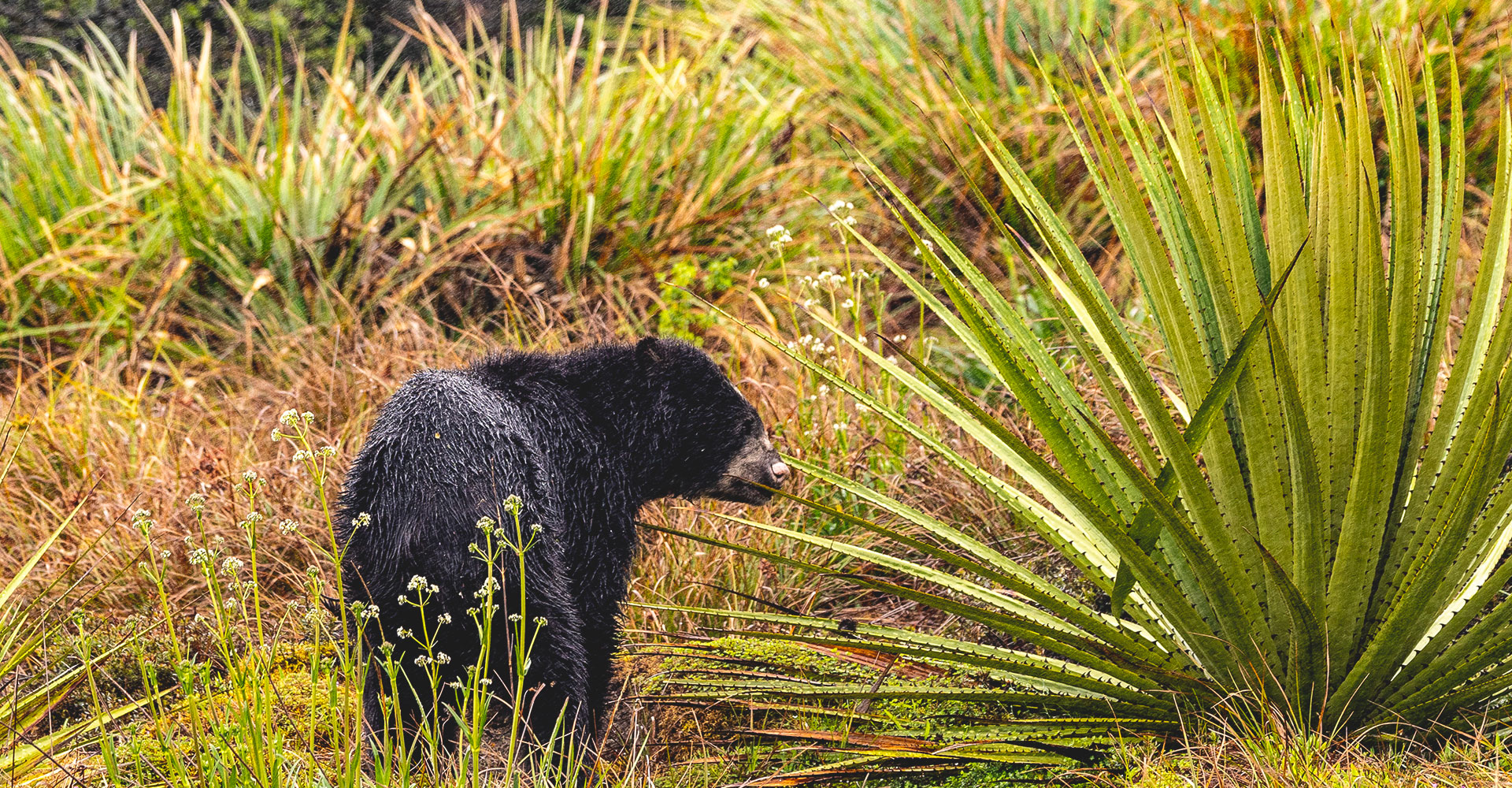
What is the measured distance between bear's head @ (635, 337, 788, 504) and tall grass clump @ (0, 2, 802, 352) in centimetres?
263

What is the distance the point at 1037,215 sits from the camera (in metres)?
2.72

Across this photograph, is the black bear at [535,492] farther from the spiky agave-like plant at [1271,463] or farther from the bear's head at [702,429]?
the spiky agave-like plant at [1271,463]

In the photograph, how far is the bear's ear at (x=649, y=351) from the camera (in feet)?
10.1

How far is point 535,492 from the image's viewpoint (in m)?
2.64

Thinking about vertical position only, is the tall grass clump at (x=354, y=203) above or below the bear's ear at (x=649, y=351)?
below

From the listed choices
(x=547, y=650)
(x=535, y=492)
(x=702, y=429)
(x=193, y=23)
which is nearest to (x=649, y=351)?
(x=702, y=429)

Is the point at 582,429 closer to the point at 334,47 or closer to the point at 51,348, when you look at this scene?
the point at 51,348

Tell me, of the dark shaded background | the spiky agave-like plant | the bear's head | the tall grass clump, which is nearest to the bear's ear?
the bear's head

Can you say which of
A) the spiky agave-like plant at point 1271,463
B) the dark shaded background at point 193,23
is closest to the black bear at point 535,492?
the spiky agave-like plant at point 1271,463

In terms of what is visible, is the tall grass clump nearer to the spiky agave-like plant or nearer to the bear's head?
the bear's head

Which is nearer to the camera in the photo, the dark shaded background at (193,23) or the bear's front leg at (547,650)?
the bear's front leg at (547,650)

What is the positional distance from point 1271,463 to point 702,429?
1392mm

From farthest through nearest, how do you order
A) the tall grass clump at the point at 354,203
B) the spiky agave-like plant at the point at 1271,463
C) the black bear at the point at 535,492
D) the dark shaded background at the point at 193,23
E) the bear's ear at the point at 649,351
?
1. the dark shaded background at the point at 193,23
2. the tall grass clump at the point at 354,203
3. the bear's ear at the point at 649,351
4. the black bear at the point at 535,492
5. the spiky agave-like plant at the point at 1271,463

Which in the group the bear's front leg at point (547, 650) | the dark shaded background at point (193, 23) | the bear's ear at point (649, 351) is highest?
the bear's ear at point (649, 351)
